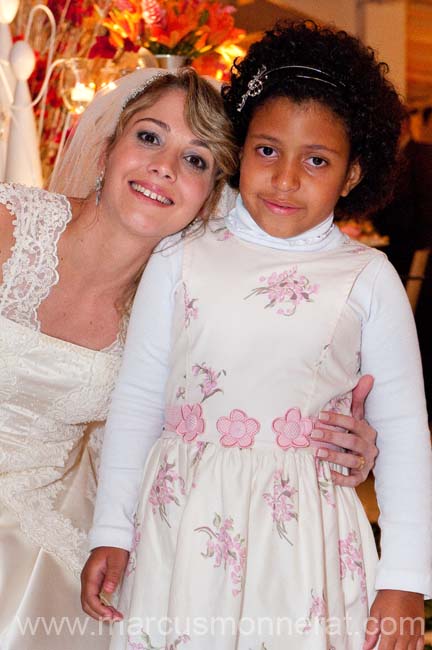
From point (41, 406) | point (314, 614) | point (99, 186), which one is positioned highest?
point (99, 186)

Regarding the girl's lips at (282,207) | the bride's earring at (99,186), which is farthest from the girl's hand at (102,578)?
the bride's earring at (99,186)

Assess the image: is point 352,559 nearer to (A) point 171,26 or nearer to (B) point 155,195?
(B) point 155,195

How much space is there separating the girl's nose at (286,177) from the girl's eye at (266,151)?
0.05m

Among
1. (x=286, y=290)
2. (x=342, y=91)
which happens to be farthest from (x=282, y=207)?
(x=342, y=91)

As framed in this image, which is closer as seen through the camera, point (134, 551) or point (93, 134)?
point (134, 551)

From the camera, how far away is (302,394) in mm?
1798

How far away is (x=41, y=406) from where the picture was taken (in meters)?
2.19

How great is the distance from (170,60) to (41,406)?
64.9 inches

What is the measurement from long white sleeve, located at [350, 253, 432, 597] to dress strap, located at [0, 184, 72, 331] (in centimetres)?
73

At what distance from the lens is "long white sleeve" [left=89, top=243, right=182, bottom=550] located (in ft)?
6.15

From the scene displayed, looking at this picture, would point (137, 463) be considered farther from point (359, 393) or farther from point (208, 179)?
point (208, 179)

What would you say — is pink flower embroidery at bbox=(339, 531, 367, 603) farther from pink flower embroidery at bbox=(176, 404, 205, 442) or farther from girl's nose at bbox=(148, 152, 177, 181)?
girl's nose at bbox=(148, 152, 177, 181)

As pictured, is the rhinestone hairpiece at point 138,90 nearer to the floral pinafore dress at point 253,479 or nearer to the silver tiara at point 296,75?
the silver tiara at point 296,75

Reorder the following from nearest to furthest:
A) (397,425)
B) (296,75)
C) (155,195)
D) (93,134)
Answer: (397,425) → (296,75) → (155,195) → (93,134)
